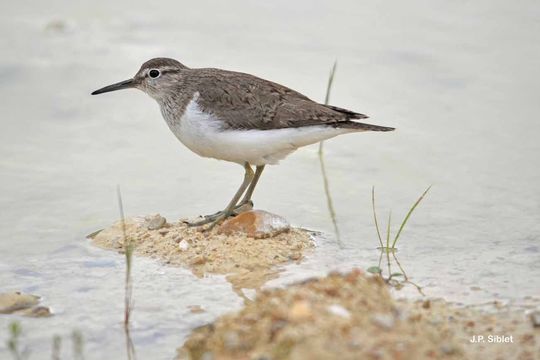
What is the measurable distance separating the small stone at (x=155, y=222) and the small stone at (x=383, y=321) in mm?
3210

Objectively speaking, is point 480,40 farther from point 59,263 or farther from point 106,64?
point 59,263

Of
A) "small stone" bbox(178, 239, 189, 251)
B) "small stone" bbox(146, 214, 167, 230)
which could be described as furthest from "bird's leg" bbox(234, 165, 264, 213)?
"small stone" bbox(178, 239, 189, 251)

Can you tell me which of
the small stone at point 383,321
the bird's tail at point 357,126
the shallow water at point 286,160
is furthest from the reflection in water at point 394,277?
the small stone at point 383,321

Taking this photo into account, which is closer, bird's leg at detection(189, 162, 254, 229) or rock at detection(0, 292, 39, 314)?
rock at detection(0, 292, 39, 314)

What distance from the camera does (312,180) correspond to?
30.8 feet

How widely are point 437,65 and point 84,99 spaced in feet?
14.6

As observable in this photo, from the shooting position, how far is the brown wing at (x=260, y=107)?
7938 mm

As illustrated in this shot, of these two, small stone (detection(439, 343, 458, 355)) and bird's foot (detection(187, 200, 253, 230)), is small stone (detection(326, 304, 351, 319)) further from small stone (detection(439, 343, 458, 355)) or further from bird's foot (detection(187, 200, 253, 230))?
bird's foot (detection(187, 200, 253, 230))

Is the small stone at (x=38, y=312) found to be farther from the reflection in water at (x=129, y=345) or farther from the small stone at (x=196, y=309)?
the small stone at (x=196, y=309)

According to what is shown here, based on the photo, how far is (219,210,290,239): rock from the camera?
7723 millimetres

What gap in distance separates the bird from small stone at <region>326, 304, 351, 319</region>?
9.22 ft

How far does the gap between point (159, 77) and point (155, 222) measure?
152cm

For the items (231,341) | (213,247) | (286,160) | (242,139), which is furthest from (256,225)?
(231,341)

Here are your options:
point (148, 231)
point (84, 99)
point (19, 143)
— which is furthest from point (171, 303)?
point (84, 99)
